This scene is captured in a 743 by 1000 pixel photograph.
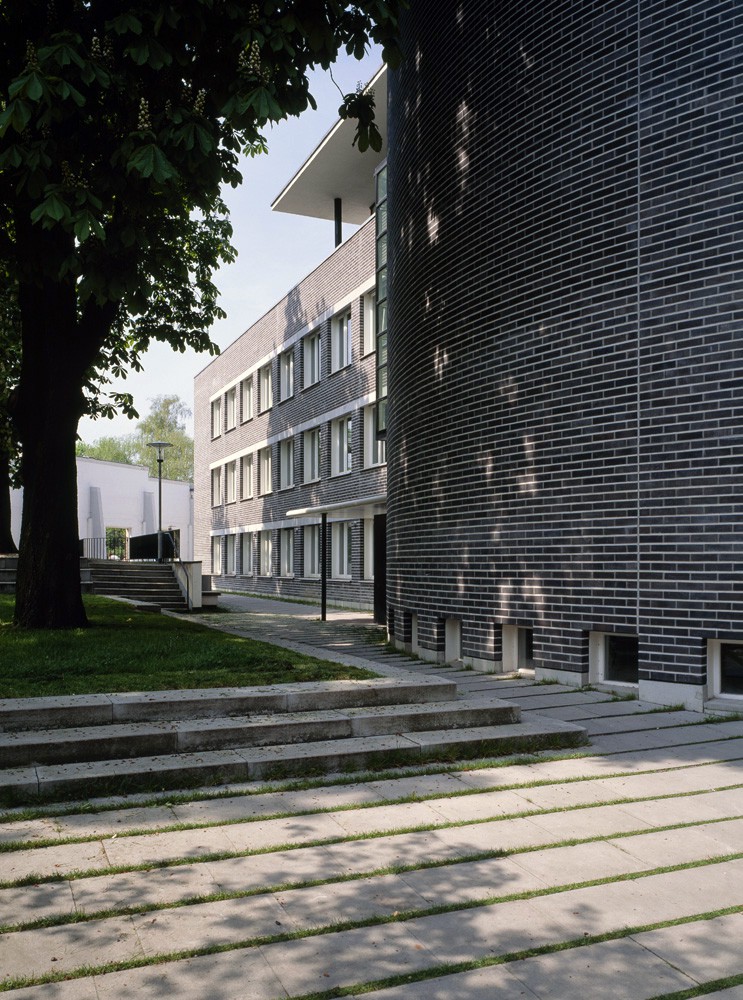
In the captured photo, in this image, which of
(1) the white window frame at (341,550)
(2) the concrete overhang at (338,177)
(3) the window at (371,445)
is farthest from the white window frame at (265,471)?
(3) the window at (371,445)

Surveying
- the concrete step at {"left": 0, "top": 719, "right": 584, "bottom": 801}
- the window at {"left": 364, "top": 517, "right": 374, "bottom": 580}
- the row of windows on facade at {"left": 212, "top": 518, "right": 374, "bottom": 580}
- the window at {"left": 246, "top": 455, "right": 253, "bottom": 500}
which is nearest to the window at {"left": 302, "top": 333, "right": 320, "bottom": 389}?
the row of windows on facade at {"left": 212, "top": 518, "right": 374, "bottom": 580}

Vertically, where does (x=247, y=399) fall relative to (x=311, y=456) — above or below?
above

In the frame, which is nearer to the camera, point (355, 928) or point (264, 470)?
point (355, 928)

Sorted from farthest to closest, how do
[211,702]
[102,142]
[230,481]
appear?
[230,481] → [102,142] → [211,702]

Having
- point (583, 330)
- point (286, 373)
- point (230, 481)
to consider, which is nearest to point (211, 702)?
point (583, 330)

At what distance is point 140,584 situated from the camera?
77.3ft

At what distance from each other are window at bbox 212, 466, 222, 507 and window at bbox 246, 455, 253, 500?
13.4ft

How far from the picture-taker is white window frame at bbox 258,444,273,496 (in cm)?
3615

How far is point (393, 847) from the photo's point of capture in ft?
15.4

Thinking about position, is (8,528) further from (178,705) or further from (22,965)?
(22,965)

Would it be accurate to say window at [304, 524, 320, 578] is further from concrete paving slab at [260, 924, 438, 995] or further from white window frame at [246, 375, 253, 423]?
concrete paving slab at [260, 924, 438, 995]

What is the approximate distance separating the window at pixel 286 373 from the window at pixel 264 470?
9.77 ft

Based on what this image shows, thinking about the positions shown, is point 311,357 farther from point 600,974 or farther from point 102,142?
point 600,974

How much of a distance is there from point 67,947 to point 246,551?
120 feet
